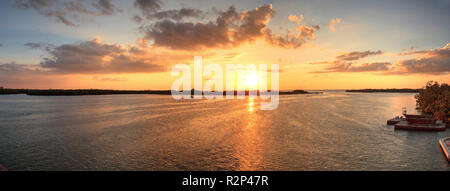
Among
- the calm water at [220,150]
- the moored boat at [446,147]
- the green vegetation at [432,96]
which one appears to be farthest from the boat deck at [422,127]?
the green vegetation at [432,96]

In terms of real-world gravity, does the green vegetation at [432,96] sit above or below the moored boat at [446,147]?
above

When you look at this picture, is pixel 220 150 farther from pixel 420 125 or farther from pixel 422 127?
pixel 420 125

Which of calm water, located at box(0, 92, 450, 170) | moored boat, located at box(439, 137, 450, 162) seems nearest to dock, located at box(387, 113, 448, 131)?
calm water, located at box(0, 92, 450, 170)

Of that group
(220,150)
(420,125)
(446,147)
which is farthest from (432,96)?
(220,150)

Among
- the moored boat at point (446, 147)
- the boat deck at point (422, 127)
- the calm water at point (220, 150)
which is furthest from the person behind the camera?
the boat deck at point (422, 127)

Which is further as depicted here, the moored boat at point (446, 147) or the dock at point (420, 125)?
the dock at point (420, 125)

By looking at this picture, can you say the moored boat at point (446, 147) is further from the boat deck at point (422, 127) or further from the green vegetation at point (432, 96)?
the green vegetation at point (432, 96)

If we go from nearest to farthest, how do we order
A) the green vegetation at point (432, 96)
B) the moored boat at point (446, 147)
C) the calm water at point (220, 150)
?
the calm water at point (220, 150), the moored boat at point (446, 147), the green vegetation at point (432, 96)

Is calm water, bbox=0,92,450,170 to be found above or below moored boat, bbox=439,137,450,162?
below

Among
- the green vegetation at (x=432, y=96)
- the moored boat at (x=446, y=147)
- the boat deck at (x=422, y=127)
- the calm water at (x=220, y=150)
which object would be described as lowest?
the calm water at (x=220, y=150)

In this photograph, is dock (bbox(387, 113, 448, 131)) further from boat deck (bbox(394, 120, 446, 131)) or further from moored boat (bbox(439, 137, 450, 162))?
moored boat (bbox(439, 137, 450, 162))

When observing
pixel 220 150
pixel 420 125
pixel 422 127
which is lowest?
pixel 220 150
